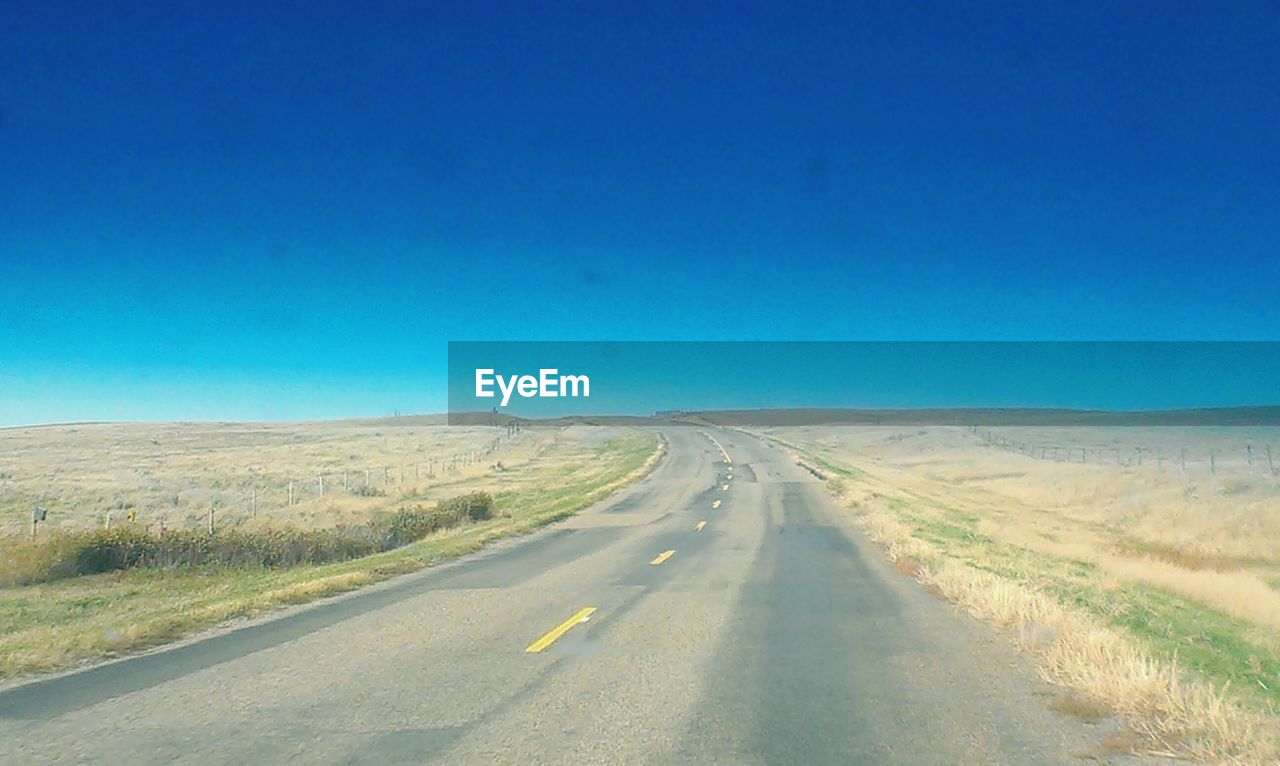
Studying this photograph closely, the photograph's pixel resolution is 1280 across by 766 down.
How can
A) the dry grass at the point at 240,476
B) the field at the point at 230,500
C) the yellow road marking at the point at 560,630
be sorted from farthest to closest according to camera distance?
the dry grass at the point at 240,476
the field at the point at 230,500
the yellow road marking at the point at 560,630

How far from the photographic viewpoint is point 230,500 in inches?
1539

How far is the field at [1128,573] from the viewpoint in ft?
24.2

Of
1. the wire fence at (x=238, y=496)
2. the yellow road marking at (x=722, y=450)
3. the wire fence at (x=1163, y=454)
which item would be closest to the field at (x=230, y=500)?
the wire fence at (x=238, y=496)

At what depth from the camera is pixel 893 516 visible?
1108 inches

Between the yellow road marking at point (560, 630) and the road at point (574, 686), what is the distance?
4 centimetres

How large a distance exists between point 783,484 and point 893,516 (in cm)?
1727

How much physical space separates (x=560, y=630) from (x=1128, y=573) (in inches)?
675

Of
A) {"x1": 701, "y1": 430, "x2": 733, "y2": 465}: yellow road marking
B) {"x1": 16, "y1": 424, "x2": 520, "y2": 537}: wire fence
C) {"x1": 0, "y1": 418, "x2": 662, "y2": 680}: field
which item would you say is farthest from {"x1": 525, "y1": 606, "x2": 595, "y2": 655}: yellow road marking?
{"x1": 701, "y1": 430, "x2": 733, "y2": 465}: yellow road marking

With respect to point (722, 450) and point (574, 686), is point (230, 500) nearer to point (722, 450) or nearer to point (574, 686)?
point (574, 686)

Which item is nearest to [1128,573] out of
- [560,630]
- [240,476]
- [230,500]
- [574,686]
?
[560,630]

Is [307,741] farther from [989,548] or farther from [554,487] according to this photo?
[554,487]

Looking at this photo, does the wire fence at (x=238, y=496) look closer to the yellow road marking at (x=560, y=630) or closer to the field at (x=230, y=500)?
the field at (x=230, y=500)

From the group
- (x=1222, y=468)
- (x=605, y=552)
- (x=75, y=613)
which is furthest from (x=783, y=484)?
(x=75, y=613)

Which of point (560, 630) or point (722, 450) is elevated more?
point (722, 450)
